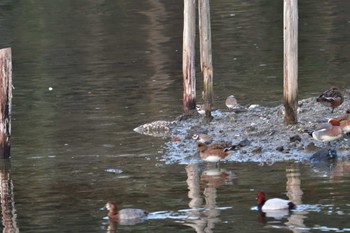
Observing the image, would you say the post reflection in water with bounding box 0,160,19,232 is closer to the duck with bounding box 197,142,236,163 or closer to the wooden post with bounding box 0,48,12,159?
the wooden post with bounding box 0,48,12,159

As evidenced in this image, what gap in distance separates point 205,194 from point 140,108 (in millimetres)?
9417

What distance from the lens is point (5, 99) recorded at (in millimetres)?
18672

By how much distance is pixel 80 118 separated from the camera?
23.7 m

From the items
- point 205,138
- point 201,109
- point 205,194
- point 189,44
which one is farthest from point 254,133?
point 205,194

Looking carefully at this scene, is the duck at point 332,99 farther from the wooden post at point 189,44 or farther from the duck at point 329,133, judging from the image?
the duck at point 329,133

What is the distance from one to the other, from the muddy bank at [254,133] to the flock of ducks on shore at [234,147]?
0.23 metres

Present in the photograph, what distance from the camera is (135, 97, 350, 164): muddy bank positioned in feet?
57.5

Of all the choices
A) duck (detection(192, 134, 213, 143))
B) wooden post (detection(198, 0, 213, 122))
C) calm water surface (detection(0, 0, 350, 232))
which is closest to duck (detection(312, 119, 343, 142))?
calm water surface (detection(0, 0, 350, 232))

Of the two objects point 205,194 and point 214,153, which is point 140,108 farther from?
point 205,194

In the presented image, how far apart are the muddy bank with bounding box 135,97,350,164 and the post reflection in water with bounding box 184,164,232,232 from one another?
881 millimetres

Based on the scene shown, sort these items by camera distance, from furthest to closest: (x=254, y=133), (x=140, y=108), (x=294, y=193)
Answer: (x=140, y=108)
(x=254, y=133)
(x=294, y=193)

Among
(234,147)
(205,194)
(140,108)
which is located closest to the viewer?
(205,194)

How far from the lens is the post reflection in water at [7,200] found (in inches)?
554

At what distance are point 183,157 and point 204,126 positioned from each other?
8.02 feet
